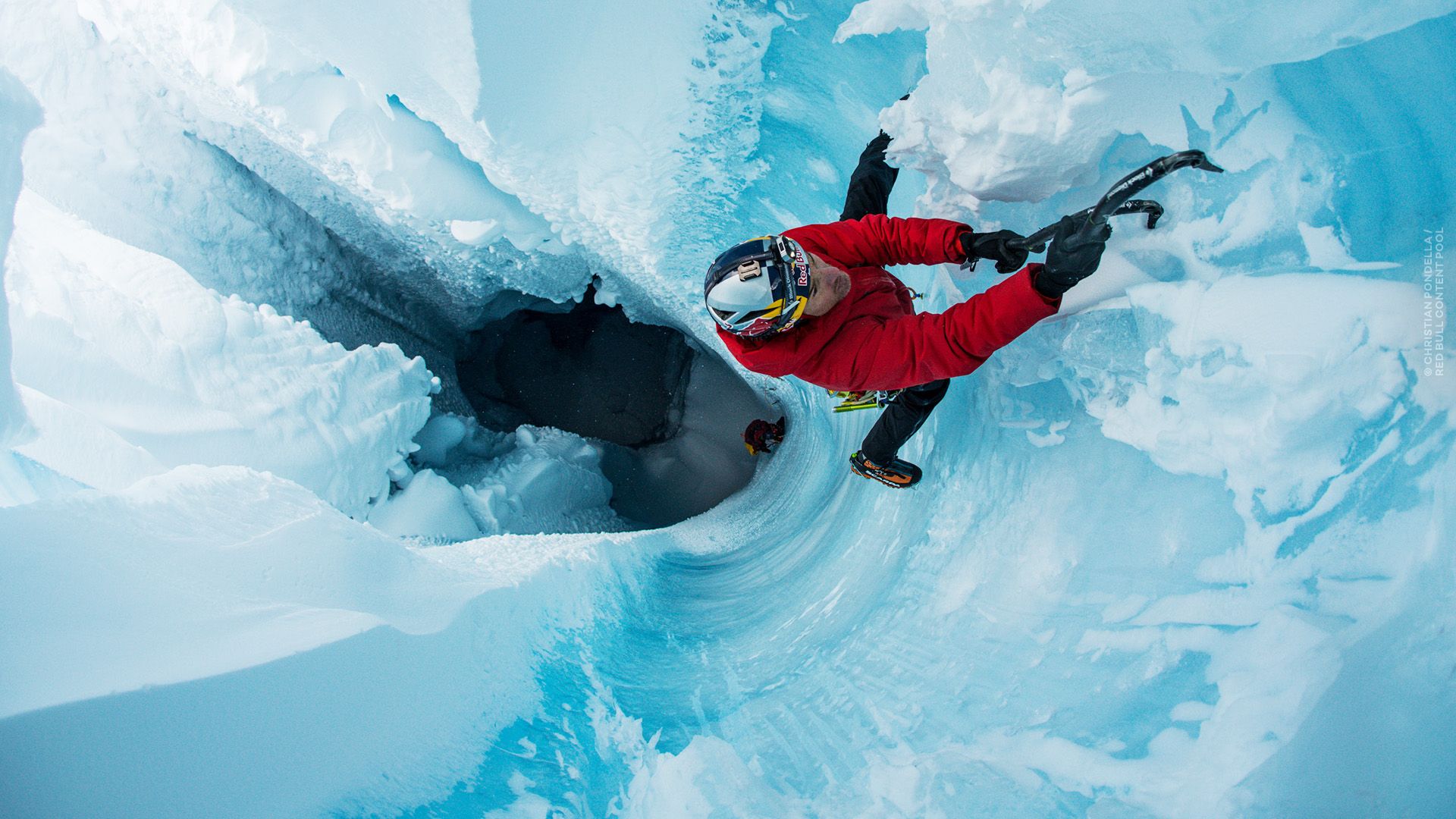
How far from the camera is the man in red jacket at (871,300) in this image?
3.89 feet

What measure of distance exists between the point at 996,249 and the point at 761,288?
1.80ft

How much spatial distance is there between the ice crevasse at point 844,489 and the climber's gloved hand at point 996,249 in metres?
0.13

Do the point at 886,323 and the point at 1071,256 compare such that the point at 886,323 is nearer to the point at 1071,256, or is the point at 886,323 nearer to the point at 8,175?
the point at 1071,256

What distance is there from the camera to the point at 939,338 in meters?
1.32

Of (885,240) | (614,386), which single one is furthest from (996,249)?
(614,386)

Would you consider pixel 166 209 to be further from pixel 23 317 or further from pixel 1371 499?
pixel 1371 499

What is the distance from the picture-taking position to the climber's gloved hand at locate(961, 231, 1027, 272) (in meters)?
1.43

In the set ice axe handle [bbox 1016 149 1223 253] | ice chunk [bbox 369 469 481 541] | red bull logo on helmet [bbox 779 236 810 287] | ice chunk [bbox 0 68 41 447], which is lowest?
ice axe handle [bbox 1016 149 1223 253]

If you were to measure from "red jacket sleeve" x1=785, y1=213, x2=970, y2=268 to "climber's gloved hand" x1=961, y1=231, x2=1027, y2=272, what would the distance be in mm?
16

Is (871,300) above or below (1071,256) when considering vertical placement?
above

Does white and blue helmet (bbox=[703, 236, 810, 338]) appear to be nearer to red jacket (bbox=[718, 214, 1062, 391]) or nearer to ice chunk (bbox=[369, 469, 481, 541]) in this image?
red jacket (bbox=[718, 214, 1062, 391])

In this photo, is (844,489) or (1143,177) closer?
(1143,177)

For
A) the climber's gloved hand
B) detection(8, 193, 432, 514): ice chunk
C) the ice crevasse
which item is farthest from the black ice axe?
detection(8, 193, 432, 514): ice chunk

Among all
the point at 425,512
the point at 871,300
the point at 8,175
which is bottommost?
the point at 871,300
